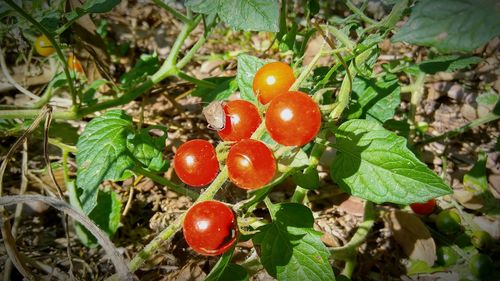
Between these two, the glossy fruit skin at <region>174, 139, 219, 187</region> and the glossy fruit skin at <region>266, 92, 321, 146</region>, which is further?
the glossy fruit skin at <region>174, 139, 219, 187</region>

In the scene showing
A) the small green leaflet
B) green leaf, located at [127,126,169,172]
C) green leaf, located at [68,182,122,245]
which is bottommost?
green leaf, located at [68,182,122,245]

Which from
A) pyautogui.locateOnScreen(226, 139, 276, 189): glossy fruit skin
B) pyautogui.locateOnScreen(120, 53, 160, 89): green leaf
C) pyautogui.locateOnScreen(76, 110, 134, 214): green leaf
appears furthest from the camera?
pyautogui.locateOnScreen(120, 53, 160, 89): green leaf

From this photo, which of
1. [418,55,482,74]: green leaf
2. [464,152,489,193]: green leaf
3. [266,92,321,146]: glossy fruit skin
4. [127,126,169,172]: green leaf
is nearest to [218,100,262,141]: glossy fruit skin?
[266,92,321,146]: glossy fruit skin

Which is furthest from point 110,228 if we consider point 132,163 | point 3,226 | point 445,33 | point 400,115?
point 400,115

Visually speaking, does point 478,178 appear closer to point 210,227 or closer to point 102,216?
point 210,227

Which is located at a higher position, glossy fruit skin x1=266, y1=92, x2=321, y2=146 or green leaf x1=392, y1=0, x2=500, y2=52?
green leaf x1=392, y1=0, x2=500, y2=52

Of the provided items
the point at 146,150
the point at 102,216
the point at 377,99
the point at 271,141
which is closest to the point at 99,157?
the point at 146,150

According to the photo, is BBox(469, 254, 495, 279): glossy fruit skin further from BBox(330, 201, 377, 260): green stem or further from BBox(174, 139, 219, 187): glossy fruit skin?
BBox(174, 139, 219, 187): glossy fruit skin
